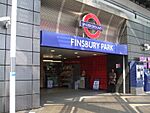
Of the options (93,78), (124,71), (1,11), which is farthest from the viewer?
(93,78)

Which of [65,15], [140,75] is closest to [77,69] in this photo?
[140,75]

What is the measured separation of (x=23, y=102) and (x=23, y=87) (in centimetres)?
62

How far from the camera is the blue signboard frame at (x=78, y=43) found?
12799 mm

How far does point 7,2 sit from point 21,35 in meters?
1.46

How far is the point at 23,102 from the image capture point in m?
11.4

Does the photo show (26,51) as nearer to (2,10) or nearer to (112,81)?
(2,10)

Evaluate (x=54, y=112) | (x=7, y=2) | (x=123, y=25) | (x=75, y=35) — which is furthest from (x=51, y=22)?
(x=123, y=25)

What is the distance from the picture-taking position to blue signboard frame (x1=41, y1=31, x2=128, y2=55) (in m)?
12.8

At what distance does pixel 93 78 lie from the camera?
22.8 metres

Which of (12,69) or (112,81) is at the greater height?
(12,69)

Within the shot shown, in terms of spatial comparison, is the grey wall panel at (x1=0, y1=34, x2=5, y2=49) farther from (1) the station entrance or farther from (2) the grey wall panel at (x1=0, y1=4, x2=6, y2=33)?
(1) the station entrance

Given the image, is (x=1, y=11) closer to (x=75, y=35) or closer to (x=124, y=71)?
(x=75, y=35)

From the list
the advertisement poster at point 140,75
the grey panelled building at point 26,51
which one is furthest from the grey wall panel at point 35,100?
the advertisement poster at point 140,75

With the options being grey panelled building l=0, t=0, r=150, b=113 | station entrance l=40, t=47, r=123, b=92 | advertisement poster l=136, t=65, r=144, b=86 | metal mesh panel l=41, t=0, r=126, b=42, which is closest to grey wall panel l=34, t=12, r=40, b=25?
grey panelled building l=0, t=0, r=150, b=113
